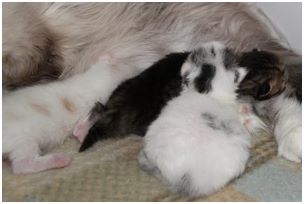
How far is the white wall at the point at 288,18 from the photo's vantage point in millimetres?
1877

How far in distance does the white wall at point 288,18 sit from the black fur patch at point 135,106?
0.52m

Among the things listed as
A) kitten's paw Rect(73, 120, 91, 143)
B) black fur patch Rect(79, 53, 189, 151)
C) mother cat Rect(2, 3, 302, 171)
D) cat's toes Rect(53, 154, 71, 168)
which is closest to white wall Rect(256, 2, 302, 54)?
mother cat Rect(2, 3, 302, 171)

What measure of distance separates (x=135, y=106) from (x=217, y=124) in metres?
0.24

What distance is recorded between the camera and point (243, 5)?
1913 millimetres

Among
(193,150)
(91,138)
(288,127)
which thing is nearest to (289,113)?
(288,127)

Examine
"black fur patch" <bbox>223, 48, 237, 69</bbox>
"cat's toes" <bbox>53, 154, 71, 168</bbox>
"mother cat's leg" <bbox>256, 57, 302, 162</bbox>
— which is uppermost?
"black fur patch" <bbox>223, 48, 237, 69</bbox>

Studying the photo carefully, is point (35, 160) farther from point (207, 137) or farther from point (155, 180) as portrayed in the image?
point (207, 137)

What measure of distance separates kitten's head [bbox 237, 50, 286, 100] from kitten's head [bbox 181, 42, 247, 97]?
22 millimetres

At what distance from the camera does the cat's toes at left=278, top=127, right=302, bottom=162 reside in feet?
5.06

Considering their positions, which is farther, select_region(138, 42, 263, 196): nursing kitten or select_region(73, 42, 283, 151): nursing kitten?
select_region(73, 42, 283, 151): nursing kitten

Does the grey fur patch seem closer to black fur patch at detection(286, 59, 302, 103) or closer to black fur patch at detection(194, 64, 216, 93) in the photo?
black fur patch at detection(194, 64, 216, 93)

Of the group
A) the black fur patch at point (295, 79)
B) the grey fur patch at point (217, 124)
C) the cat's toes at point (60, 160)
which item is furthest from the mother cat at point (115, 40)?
the grey fur patch at point (217, 124)

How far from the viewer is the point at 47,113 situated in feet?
5.08

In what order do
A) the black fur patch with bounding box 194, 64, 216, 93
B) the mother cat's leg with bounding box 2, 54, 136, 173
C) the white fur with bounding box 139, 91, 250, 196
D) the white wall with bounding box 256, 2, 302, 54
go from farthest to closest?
1. the white wall with bounding box 256, 2, 302, 54
2. the black fur patch with bounding box 194, 64, 216, 93
3. the mother cat's leg with bounding box 2, 54, 136, 173
4. the white fur with bounding box 139, 91, 250, 196
